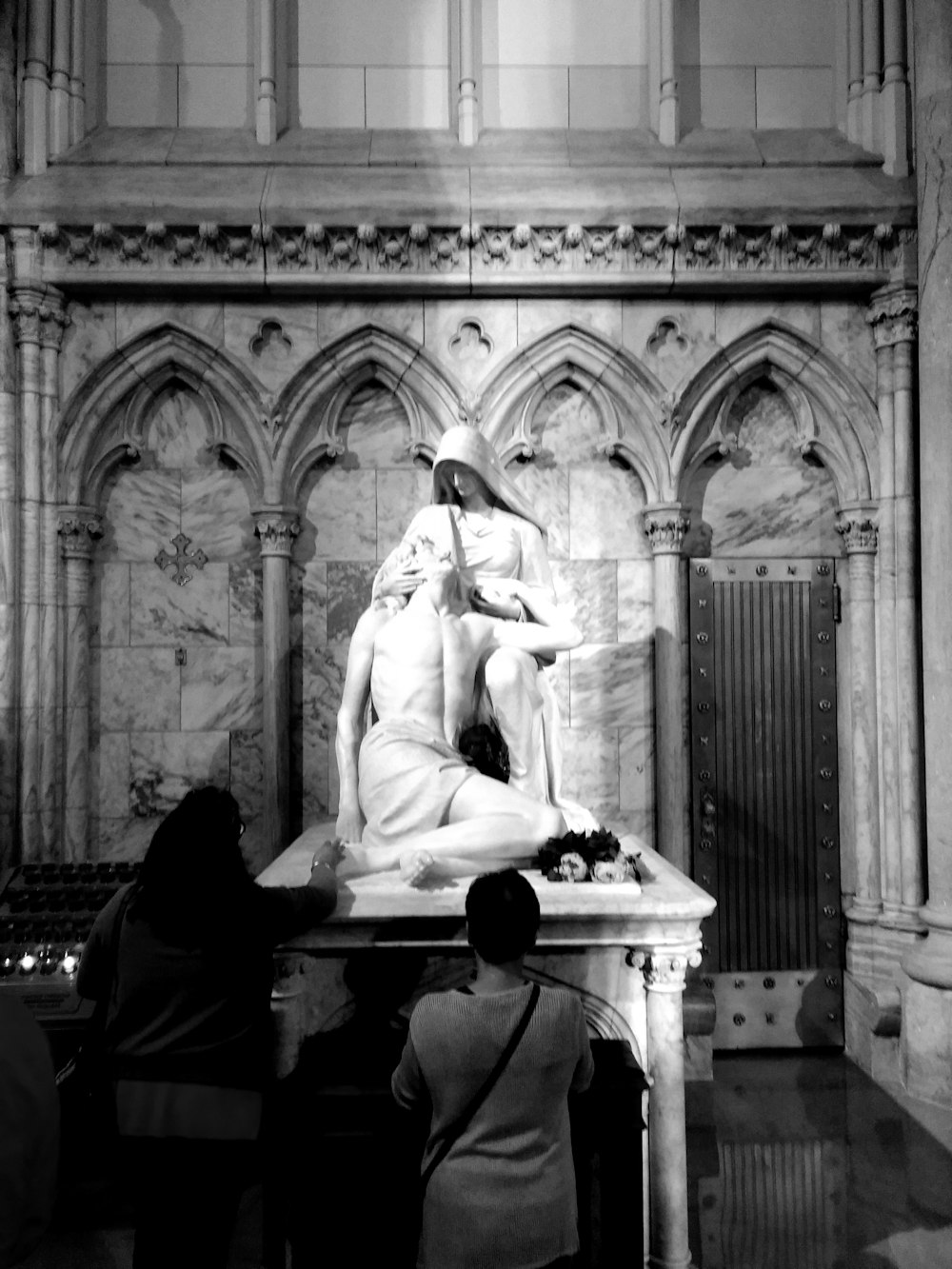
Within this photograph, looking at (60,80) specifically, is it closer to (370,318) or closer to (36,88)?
(36,88)

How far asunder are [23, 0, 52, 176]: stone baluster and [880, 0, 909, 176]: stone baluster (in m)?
4.12

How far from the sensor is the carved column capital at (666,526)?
15.6ft

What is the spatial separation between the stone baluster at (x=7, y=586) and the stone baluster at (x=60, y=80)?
2.02 feet

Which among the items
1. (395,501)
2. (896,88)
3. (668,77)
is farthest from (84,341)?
(896,88)

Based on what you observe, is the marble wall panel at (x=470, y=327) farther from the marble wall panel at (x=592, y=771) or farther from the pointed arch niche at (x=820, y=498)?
the marble wall panel at (x=592, y=771)

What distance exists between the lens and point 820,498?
493cm

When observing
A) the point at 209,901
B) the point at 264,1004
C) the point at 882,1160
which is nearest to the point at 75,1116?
the point at 264,1004

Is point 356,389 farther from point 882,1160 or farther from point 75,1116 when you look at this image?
point 882,1160

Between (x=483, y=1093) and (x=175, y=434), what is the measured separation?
4.01 meters

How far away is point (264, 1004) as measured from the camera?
6.89 feet

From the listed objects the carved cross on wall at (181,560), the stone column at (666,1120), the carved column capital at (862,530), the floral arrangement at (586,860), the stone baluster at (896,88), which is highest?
the stone baluster at (896,88)

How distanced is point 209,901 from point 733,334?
3925 millimetres

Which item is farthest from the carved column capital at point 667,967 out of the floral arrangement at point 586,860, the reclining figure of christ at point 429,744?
the reclining figure of christ at point 429,744

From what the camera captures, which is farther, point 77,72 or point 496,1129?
point 77,72
